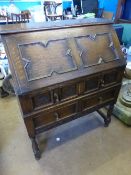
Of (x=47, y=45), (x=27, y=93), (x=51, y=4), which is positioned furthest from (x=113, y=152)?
(x=51, y=4)

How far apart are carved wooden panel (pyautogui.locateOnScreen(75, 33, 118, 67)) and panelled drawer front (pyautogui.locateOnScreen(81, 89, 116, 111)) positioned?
33 centimetres

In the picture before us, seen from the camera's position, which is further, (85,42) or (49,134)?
(49,134)

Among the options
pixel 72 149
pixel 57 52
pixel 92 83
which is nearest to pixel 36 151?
pixel 72 149

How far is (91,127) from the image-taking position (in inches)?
76.3

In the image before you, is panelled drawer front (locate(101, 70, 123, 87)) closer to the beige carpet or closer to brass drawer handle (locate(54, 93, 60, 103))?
brass drawer handle (locate(54, 93, 60, 103))

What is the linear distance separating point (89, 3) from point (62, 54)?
408 cm

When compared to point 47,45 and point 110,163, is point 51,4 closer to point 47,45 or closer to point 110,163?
point 47,45

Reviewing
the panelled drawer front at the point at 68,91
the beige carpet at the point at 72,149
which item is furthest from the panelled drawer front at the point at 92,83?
the beige carpet at the point at 72,149

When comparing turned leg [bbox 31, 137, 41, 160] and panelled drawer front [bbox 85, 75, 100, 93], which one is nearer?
panelled drawer front [bbox 85, 75, 100, 93]

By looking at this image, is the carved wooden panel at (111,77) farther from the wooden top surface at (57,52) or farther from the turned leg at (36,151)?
the turned leg at (36,151)

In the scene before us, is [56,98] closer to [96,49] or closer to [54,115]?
[54,115]

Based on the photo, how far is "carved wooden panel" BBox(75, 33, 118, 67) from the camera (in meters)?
1.26

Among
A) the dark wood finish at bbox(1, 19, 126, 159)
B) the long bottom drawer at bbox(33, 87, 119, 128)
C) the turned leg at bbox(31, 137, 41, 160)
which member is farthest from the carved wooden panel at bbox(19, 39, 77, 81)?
the turned leg at bbox(31, 137, 41, 160)

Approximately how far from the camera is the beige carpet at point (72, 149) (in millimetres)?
1479
